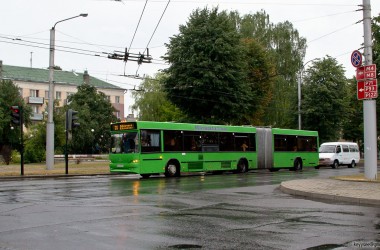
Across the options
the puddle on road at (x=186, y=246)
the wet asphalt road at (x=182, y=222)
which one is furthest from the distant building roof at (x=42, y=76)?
the puddle on road at (x=186, y=246)

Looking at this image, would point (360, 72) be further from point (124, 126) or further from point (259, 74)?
point (259, 74)

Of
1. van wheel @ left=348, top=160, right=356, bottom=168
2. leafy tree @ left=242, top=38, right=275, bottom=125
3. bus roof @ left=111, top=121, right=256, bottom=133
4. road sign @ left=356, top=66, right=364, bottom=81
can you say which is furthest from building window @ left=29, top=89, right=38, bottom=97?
road sign @ left=356, top=66, right=364, bottom=81

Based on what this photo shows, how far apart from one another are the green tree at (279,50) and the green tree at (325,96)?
4.90 metres

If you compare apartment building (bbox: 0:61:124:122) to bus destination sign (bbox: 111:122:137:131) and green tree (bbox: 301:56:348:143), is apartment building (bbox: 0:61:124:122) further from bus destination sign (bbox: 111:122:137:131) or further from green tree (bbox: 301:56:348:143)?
bus destination sign (bbox: 111:122:137:131)

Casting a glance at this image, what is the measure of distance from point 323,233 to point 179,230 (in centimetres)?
247

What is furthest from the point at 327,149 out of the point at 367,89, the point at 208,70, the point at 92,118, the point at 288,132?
the point at 92,118

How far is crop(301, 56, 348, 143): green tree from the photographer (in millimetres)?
46438

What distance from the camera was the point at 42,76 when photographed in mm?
96875

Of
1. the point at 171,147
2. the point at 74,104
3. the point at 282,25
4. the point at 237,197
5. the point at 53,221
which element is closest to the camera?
the point at 53,221

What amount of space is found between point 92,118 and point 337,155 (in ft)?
161

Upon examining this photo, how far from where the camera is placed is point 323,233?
836 centimetres

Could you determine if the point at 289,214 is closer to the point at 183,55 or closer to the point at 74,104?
the point at 183,55

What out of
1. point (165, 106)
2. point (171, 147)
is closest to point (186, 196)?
point (171, 147)

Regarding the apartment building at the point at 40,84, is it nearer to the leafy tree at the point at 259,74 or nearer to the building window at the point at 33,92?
the building window at the point at 33,92
